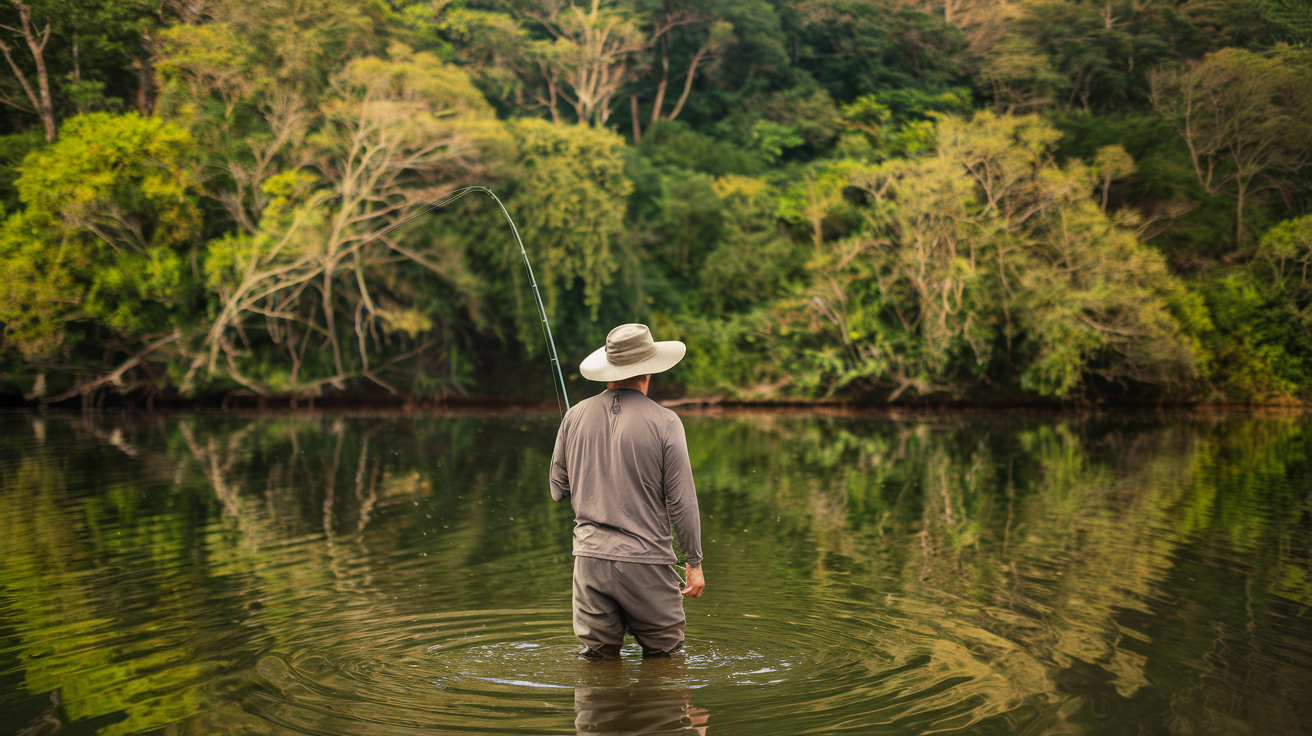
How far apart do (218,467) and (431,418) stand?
40.6 feet

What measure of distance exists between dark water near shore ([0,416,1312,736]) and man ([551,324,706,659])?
479mm

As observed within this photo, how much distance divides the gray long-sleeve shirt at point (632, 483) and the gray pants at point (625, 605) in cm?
6

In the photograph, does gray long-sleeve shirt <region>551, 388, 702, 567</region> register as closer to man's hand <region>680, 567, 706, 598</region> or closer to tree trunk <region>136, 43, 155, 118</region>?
man's hand <region>680, 567, 706, 598</region>

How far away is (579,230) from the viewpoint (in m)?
31.0

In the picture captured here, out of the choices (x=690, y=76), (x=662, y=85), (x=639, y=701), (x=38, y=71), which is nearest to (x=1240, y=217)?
(x=690, y=76)

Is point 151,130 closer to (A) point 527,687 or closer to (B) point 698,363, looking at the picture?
(B) point 698,363

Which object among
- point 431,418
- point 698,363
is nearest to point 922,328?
point 698,363

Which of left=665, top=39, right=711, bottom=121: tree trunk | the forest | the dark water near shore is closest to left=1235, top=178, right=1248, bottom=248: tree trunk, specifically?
the forest

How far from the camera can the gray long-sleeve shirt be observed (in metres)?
4.76

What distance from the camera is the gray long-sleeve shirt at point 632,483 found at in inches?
187

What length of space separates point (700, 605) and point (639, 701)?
2298 mm

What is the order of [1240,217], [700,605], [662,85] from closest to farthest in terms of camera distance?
[700,605], [1240,217], [662,85]

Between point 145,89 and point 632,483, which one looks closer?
point 632,483

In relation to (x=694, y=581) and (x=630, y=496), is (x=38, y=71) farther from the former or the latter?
(x=694, y=581)
